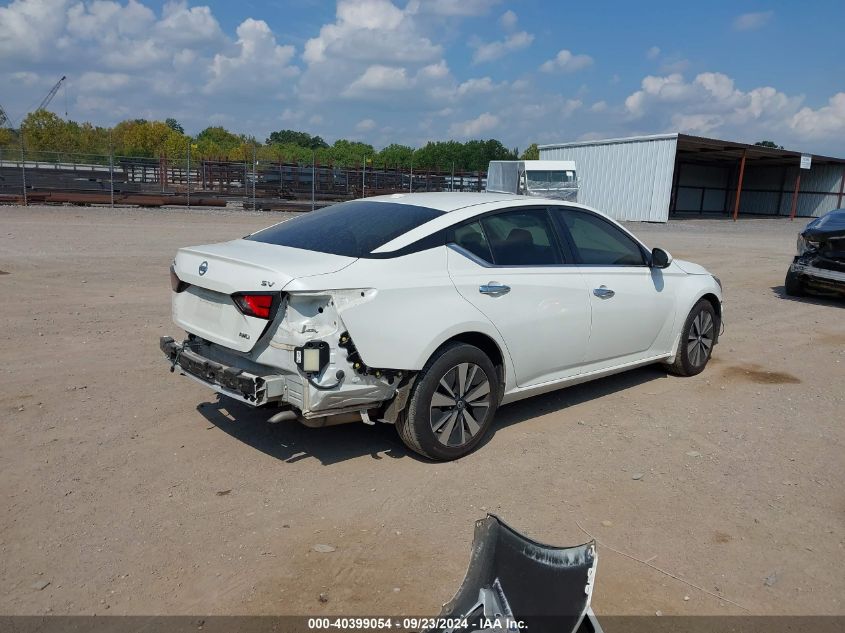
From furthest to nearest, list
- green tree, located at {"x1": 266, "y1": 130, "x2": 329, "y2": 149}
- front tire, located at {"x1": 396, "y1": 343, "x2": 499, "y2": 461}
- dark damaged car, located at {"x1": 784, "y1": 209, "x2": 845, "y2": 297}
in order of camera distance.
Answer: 1. green tree, located at {"x1": 266, "y1": 130, "x2": 329, "y2": 149}
2. dark damaged car, located at {"x1": 784, "y1": 209, "x2": 845, "y2": 297}
3. front tire, located at {"x1": 396, "y1": 343, "x2": 499, "y2": 461}

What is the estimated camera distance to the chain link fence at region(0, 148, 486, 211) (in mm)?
28641

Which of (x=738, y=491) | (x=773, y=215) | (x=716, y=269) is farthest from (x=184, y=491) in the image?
(x=773, y=215)

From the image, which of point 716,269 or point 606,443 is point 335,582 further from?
Result: point 716,269

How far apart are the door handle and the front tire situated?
1.27ft

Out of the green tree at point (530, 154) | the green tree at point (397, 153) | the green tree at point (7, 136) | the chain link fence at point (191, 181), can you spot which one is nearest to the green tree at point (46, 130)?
the green tree at point (7, 136)

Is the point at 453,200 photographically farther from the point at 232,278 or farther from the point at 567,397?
the point at 567,397

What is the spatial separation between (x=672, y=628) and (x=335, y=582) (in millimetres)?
1523

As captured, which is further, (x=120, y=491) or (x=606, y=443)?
(x=606, y=443)

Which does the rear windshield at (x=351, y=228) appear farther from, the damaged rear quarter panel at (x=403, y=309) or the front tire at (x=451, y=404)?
the front tire at (x=451, y=404)

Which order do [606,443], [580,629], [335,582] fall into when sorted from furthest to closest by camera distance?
[606,443], [335,582], [580,629]

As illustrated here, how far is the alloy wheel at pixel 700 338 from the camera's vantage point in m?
6.61

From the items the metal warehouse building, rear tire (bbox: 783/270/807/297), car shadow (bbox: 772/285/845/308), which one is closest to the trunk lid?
rear tire (bbox: 783/270/807/297)

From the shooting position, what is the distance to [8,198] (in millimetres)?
26484

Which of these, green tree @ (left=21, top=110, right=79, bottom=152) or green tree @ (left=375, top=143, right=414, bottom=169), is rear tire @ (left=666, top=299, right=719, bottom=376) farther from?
green tree @ (left=375, top=143, right=414, bottom=169)
